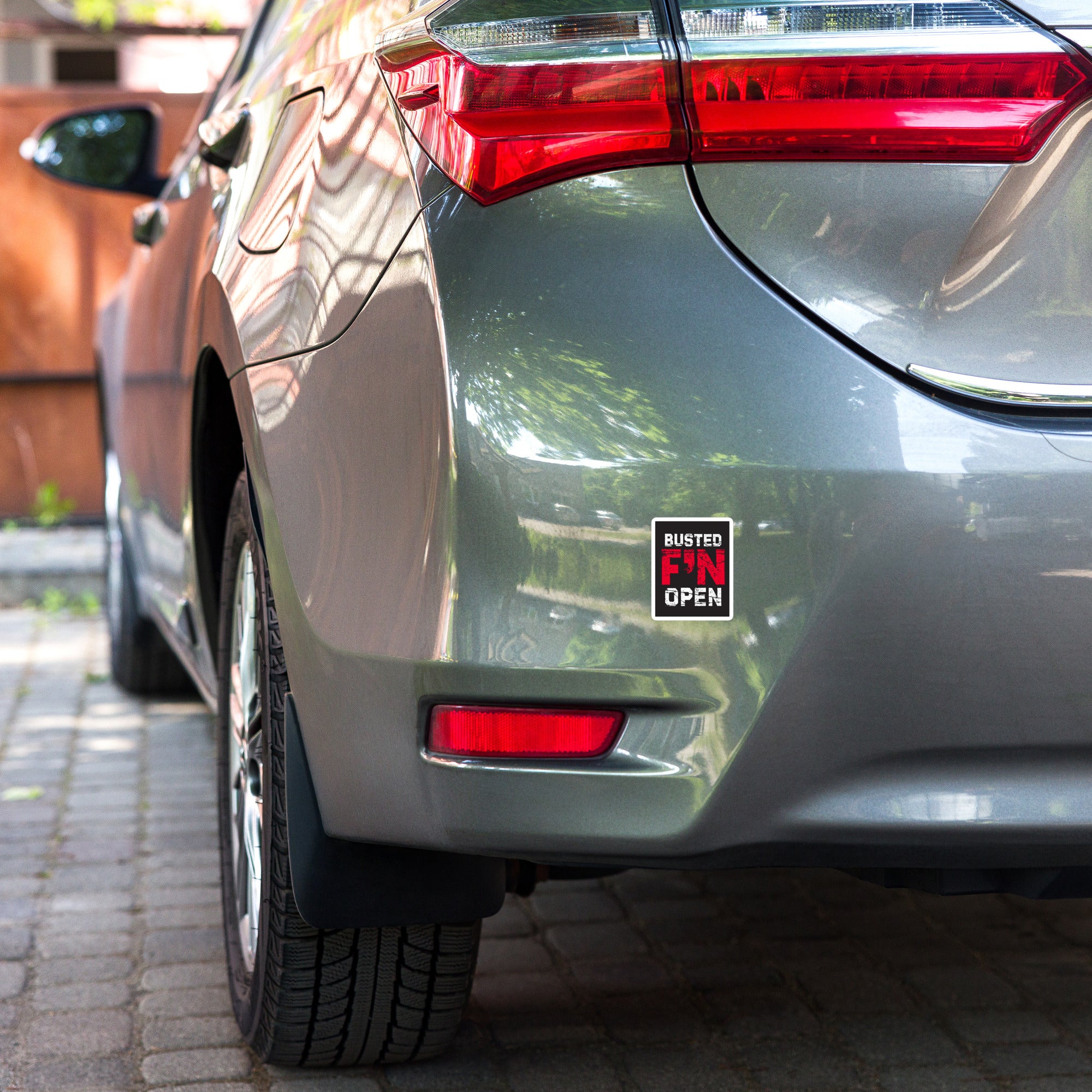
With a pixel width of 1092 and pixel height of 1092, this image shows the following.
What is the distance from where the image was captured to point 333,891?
178 cm

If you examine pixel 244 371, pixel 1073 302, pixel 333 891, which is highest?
pixel 1073 302

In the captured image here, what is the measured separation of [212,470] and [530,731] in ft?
3.63

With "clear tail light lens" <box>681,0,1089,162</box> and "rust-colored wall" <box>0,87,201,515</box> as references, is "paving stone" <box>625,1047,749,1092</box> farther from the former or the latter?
"rust-colored wall" <box>0,87,201,515</box>

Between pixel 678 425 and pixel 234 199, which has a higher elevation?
pixel 234 199

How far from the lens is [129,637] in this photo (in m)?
4.52

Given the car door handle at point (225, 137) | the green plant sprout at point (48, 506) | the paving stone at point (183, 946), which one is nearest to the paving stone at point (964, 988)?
the paving stone at point (183, 946)

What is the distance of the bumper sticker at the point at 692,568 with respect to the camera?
1465 mm

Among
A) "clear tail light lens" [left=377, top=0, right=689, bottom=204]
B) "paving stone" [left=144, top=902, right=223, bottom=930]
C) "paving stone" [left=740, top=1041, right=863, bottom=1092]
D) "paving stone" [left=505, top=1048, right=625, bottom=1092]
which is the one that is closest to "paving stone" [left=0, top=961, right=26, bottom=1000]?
"paving stone" [left=144, top=902, right=223, bottom=930]

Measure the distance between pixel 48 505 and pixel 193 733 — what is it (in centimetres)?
374

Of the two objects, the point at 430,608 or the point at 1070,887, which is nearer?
the point at 430,608

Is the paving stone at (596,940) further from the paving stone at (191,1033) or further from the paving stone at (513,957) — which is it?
the paving stone at (191,1033)

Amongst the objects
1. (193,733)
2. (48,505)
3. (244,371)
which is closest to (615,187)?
(244,371)

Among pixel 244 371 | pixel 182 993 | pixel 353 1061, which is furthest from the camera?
Answer: pixel 182 993

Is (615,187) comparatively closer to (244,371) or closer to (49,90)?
(244,371)
